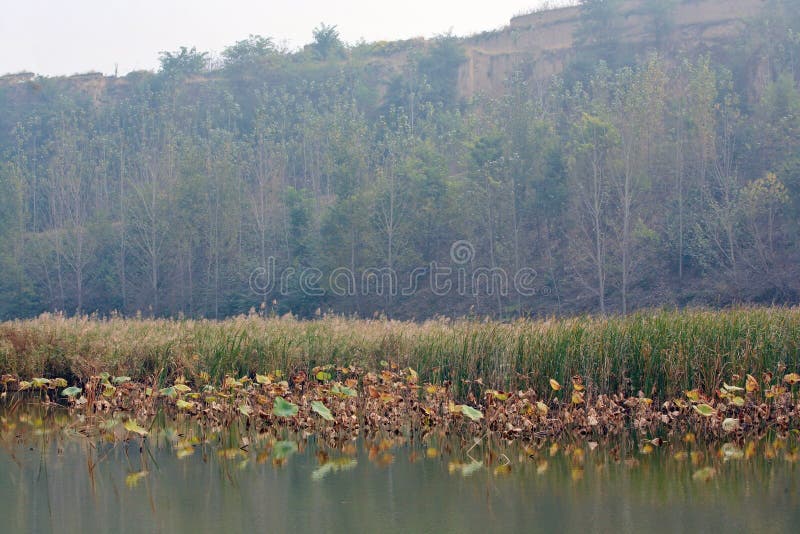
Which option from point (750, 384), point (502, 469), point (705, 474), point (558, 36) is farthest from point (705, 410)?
point (558, 36)

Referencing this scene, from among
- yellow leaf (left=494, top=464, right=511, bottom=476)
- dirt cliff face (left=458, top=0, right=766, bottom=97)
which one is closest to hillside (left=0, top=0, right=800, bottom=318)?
dirt cliff face (left=458, top=0, right=766, bottom=97)

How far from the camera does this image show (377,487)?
8109 mm

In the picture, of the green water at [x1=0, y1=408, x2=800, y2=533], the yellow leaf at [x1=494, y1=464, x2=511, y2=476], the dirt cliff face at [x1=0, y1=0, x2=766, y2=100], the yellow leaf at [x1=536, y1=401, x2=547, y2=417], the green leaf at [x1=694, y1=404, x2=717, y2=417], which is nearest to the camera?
the green water at [x1=0, y1=408, x2=800, y2=533]

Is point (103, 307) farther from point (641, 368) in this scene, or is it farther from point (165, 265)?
point (641, 368)

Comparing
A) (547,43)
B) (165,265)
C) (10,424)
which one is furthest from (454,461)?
(547,43)

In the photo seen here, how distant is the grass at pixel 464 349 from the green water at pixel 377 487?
1757 millimetres

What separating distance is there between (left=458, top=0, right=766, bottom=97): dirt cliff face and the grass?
3185 centimetres

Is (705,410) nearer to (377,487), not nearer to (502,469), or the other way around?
(502,469)

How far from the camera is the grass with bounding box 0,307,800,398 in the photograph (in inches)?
450

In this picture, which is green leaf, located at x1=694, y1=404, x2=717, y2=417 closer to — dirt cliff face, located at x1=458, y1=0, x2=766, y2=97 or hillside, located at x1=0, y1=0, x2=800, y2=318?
hillside, located at x1=0, y1=0, x2=800, y2=318

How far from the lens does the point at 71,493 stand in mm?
7887

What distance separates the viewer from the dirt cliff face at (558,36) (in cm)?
4488

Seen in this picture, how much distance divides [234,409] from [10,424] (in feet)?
8.99

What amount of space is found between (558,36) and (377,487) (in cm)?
4848
